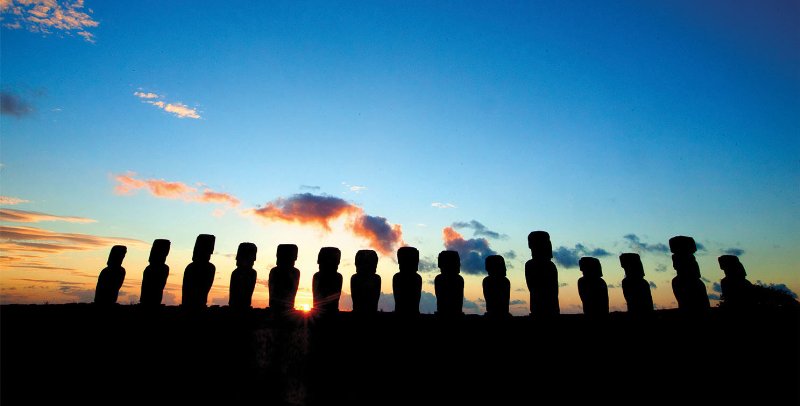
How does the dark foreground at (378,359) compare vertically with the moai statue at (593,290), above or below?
below

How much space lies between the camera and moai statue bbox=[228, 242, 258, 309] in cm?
655

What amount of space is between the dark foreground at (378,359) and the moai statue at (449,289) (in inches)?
15.6

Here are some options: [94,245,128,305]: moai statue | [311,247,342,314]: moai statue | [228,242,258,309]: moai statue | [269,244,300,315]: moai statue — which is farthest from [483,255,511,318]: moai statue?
[94,245,128,305]: moai statue

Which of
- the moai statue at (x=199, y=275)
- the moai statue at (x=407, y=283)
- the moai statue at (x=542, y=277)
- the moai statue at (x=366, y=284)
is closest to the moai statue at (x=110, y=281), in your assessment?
the moai statue at (x=199, y=275)

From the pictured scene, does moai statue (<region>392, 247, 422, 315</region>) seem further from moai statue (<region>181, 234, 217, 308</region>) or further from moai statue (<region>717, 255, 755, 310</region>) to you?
moai statue (<region>717, 255, 755, 310</region>)

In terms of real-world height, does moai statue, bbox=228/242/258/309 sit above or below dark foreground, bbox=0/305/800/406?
above

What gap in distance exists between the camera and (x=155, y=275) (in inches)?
276

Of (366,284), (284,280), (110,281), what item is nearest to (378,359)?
(366,284)

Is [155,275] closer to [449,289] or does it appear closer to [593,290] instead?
[449,289]

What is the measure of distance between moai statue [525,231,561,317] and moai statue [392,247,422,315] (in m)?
1.85

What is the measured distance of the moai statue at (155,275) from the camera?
22.6 feet

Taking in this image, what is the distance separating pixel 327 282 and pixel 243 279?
1.38 meters

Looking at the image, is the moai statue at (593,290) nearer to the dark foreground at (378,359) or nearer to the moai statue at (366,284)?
the dark foreground at (378,359)

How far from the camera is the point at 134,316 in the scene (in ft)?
19.0
